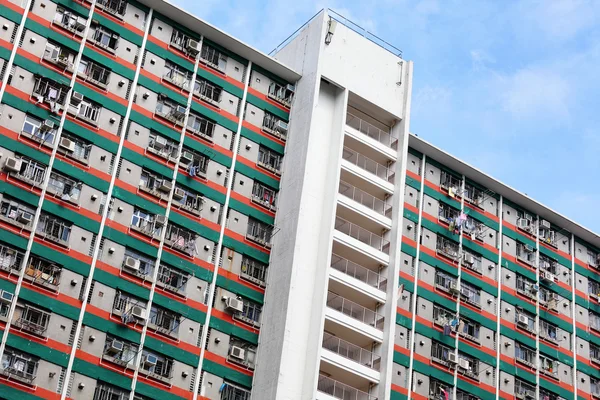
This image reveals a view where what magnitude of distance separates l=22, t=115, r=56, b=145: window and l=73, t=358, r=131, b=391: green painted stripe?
1122 cm

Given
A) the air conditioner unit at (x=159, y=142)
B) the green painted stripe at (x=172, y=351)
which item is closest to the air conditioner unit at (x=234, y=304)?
the green painted stripe at (x=172, y=351)

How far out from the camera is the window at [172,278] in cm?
5519

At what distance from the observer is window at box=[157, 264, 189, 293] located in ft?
Result: 181

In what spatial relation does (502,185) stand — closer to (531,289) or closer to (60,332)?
(531,289)

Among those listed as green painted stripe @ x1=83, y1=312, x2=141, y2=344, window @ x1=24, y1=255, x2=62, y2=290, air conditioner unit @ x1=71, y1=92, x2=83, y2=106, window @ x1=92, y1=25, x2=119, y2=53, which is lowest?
green painted stripe @ x1=83, y1=312, x2=141, y2=344

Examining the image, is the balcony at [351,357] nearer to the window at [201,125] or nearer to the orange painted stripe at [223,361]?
the orange painted stripe at [223,361]

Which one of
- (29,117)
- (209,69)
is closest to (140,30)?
(209,69)

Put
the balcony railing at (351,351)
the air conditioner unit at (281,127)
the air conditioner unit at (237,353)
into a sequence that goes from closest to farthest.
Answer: the air conditioner unit at (237,353)
the balcony railing at (351,351)
the air conditioner unit at (281,127)

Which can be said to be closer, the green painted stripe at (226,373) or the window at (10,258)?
the window at (10,258)

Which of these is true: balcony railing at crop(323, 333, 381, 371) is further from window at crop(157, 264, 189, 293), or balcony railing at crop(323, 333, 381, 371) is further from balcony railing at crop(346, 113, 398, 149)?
balcony railing at crop(346, 113, 398, 149)

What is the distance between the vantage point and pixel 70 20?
188 ft

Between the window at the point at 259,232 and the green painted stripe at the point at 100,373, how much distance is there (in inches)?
444

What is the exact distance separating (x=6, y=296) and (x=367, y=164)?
81.0 feet

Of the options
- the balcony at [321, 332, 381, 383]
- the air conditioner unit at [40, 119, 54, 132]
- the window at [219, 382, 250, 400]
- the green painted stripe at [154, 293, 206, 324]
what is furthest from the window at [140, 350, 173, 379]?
the air conditioner unit at [40, 119, 54, 132]
